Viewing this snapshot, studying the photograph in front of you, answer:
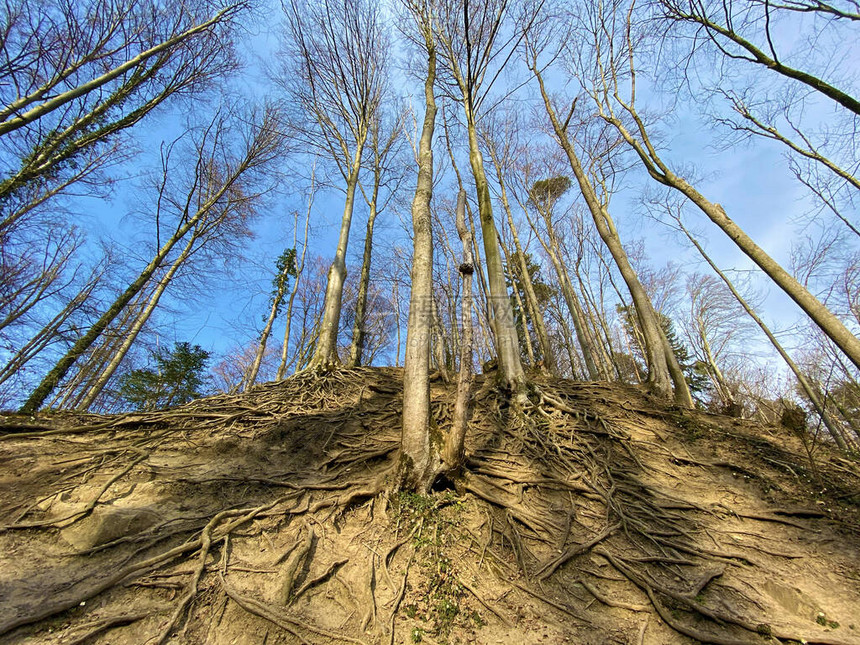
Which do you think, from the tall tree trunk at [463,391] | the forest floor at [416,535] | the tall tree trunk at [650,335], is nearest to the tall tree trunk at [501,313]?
the forest floor at [416,535]

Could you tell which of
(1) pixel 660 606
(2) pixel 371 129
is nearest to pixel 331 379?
(1) pixel 660 606

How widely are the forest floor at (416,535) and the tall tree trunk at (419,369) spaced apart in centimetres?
29

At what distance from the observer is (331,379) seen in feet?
20.6

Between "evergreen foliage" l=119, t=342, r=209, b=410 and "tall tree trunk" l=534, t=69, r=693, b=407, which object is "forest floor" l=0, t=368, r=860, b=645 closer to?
"tall tree trunk" l=534, t=69, r=693, b=407

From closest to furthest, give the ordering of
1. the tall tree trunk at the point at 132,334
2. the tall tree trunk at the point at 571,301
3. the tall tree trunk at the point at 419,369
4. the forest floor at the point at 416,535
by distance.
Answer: the forest floor at the point at 416,535
the tall tree trunk at the point at 419,369
the tall tree trunk at the point at 132,334
the tall tree trunk at the point at 571,301

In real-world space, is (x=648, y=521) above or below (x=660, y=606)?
above

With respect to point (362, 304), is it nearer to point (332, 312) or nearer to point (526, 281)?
point (332, 312)

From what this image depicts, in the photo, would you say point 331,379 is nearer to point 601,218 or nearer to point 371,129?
point 601,218

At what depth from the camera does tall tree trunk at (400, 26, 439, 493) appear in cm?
327

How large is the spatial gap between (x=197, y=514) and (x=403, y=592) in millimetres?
2161

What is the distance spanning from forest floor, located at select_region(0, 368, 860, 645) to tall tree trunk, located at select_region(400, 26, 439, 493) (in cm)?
29

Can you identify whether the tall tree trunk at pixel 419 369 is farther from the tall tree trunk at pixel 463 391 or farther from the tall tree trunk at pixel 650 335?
the tall tree trunk at pixel 650 335

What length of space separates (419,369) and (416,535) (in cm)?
163

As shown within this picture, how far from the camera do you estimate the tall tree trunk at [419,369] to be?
3266 mm
